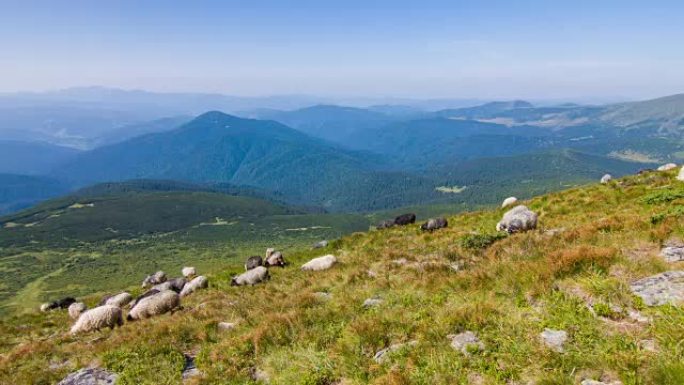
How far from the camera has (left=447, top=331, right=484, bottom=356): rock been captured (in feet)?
29.1

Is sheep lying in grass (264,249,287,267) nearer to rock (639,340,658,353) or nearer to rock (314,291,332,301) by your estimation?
rock (314,291,332,301)

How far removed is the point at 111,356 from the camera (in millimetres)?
13359

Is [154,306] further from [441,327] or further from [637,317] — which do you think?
[637,317]

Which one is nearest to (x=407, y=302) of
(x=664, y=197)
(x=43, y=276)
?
(x=664, y=197)

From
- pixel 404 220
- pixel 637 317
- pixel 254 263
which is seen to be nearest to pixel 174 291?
pixel 254 263

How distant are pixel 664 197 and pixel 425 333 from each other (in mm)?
19154

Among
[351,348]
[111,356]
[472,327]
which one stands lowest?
[111,356]

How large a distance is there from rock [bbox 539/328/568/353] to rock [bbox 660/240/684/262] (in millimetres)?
5506

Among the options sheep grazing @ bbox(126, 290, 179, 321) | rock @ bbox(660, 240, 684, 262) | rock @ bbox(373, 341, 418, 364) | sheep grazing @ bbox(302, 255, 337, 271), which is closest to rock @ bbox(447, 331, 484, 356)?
rock @ bbox(373, 341, 418, 364)

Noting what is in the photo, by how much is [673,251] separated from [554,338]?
661 cm

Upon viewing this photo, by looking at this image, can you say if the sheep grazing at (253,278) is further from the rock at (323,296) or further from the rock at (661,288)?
the rock at (661,288)

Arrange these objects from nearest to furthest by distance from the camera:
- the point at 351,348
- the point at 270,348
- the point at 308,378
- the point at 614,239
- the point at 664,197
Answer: the point at 308,378 < the point at 351,348 < the point at 270,348 < the point at 614,239 < the point at 664,197

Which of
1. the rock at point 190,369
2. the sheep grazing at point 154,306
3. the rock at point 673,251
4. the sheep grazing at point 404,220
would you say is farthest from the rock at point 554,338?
the sheep grazing at point 404,220

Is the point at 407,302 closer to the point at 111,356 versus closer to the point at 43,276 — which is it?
the point at 111,356
